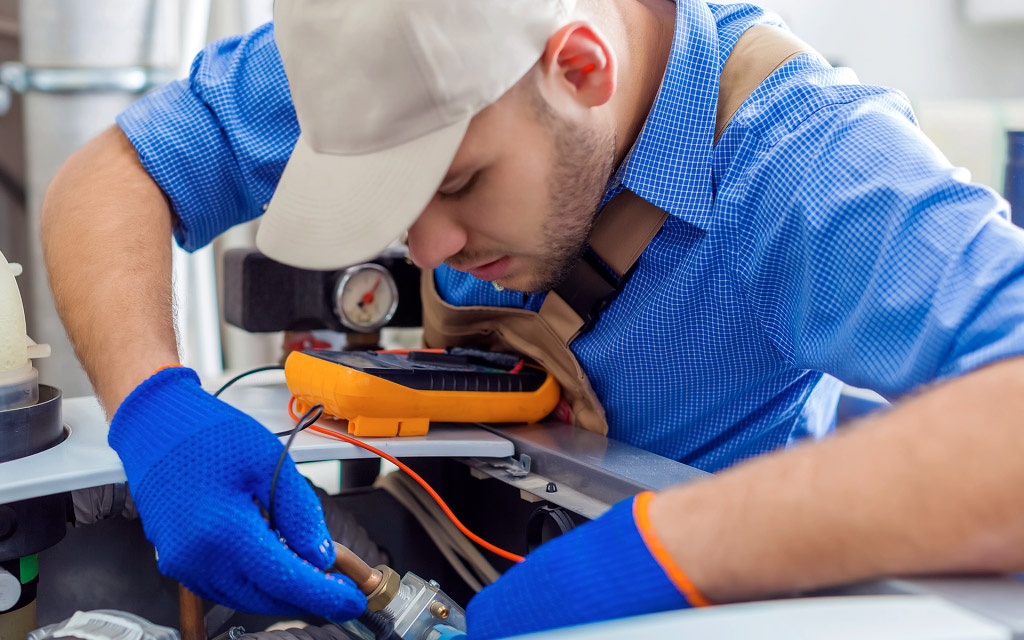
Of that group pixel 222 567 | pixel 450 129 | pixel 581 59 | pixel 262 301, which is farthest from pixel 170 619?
pixel 581 59

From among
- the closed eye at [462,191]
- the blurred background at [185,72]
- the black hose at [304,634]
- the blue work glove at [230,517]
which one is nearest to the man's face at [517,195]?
the closed eye at [462,191]

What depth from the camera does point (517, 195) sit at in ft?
2.45

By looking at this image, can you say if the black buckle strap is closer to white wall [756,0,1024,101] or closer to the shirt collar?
the shirt collar

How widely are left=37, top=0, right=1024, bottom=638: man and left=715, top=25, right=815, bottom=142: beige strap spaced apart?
0.02 meters

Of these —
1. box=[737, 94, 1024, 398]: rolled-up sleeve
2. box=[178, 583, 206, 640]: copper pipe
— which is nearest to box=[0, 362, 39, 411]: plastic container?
box=[178, 583, 206, 640]: copper pipe

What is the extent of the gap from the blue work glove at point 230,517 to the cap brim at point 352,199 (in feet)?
0.52

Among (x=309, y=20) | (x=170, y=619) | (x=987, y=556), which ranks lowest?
(x=170, y=619)

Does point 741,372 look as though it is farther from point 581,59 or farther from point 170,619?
point 170,619

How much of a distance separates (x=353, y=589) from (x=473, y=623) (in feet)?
0.39

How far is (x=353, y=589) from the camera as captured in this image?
641 mm

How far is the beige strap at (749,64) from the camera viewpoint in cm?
84

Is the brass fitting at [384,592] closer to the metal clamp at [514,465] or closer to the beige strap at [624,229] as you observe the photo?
the metal clamp at [514,465]

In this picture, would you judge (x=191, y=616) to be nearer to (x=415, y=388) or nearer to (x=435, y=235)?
(x=415, y=388)

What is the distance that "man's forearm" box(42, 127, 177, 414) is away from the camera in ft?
2.92
